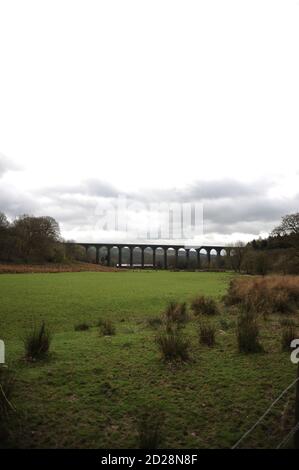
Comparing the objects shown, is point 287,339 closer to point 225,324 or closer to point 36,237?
point 225,324

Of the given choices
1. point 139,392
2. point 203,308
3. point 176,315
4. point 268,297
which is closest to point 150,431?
point 139,392

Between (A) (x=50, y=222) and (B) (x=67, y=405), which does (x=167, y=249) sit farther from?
(B) (x=67, y=405)

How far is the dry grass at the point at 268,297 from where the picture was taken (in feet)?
42.8

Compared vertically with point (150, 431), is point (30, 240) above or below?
above

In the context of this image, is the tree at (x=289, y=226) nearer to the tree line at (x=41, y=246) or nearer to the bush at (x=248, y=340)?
the tree line at (x=41, y=246)

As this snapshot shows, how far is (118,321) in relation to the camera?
1236 cm

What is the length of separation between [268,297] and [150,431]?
11.2 m

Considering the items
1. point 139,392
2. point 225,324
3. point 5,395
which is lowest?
point 139,392

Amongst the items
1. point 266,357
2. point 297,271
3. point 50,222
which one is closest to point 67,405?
point 266,357

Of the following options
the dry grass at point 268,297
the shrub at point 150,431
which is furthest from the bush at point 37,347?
the dry grass at point 268,297

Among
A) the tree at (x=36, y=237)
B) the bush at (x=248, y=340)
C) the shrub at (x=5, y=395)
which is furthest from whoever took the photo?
the tree at (x=36, y=237)

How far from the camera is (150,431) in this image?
13.1ft

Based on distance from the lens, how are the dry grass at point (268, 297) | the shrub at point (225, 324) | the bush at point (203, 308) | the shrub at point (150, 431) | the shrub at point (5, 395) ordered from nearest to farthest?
1. the shrub at point (150, 431)
2. the shrub at point (5, 395)
3. the shrub at point (225, 324)
4. the bush at point (203, 308)
5. the dry grass at point (268, 297)

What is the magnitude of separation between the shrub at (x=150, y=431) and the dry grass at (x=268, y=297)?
7716 mm
